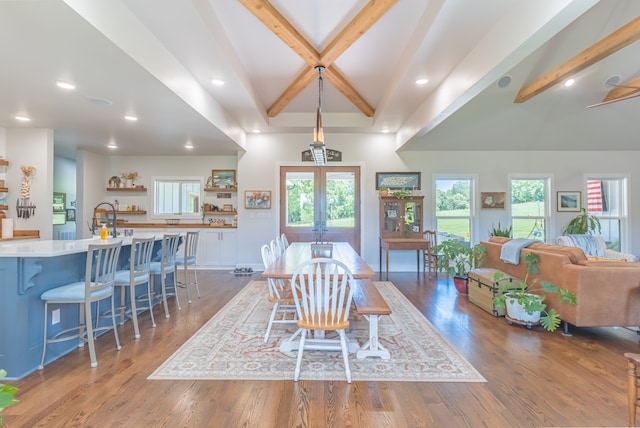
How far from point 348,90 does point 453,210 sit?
3.44 metres

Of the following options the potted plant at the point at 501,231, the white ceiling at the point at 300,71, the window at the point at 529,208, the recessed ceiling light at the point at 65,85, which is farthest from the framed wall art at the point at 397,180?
the recessed ceiling light at the point at 65,85

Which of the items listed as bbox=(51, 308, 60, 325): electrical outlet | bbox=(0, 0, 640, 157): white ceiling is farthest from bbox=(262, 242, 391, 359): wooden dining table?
bbox=(0, 0, 640, 157): white ceiling

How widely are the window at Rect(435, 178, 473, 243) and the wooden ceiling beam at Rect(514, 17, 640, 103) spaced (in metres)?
2.09

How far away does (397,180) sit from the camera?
6.58 m

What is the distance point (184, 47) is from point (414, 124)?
3.48m

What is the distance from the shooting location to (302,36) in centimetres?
367

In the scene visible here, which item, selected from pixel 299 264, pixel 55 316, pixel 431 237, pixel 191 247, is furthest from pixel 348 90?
pixel 55 316

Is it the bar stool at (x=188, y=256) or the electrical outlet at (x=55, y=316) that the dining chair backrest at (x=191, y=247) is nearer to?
the bar stool at (x=188, y=256)

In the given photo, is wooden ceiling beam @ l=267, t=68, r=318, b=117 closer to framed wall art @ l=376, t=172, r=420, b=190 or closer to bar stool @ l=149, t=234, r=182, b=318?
framed wall art @ l=376, t=172, r=420, b=190

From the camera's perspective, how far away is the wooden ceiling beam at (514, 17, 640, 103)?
3516 millimetres

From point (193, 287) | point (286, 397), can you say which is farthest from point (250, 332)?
point (193, 287)

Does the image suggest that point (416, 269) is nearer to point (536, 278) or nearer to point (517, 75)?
point (536, 278)

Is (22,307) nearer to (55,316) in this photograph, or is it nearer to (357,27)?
(55,316)

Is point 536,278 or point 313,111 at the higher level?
point 313,111
